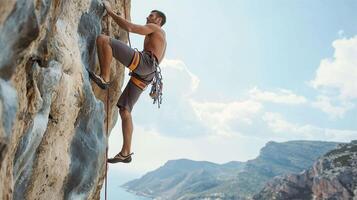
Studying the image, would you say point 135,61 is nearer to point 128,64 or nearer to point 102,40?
point 128,64

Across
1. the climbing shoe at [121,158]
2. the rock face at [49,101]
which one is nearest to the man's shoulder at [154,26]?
the rock face at [49,101]

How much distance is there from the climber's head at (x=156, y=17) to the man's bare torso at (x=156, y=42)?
37 cm

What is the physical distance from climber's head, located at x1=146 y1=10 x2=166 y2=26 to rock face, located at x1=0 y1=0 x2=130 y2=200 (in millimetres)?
1466

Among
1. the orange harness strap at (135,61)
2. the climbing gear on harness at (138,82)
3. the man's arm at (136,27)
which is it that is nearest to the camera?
the man's arm at (136,27)

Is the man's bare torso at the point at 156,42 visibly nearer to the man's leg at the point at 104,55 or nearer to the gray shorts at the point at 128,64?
the gray shorts at the point at 128,64

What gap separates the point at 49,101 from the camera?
279 inches

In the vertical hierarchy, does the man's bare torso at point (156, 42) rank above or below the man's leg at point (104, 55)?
above

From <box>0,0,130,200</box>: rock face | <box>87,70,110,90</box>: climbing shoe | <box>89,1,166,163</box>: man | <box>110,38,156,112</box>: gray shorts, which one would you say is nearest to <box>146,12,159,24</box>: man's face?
<box>89,1,166,163</box>: man

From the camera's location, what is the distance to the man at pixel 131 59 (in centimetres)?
951

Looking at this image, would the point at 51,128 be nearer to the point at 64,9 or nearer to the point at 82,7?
the point at 64,9

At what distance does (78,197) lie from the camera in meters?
9.56

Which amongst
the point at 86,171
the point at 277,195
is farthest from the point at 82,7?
the point at 277,195

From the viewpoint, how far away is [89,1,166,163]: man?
9.51 meters

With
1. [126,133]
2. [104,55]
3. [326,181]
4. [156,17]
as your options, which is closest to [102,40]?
[104,55]
